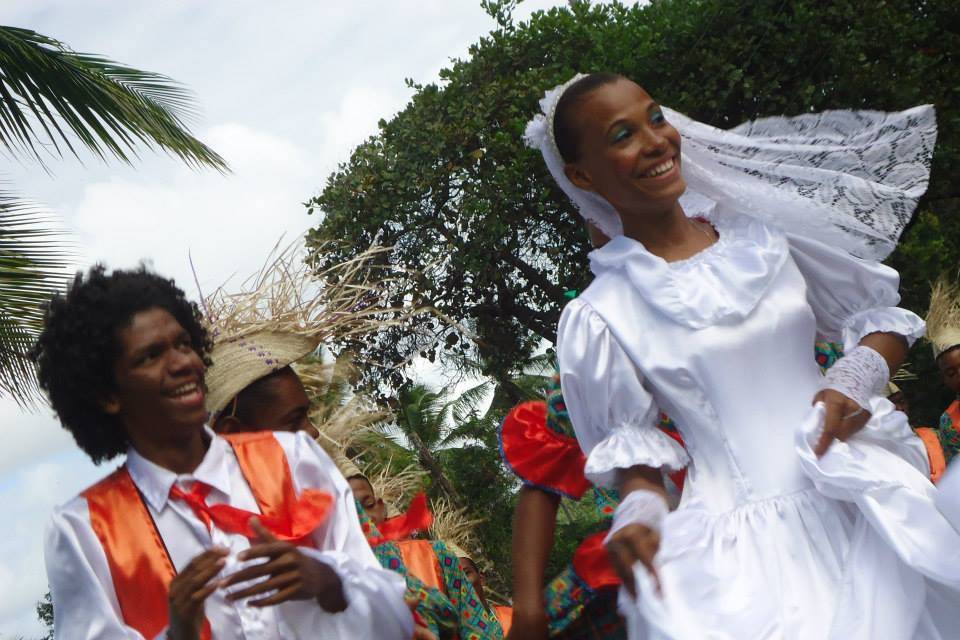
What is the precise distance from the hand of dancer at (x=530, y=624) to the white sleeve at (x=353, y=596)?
39cm

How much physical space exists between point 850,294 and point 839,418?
491mm

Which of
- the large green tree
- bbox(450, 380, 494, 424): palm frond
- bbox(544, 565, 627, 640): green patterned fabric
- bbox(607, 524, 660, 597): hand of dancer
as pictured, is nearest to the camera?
bbox(607, 524, 660, 597): hand of dancer

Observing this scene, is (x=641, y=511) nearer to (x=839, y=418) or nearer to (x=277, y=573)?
(x=839, y=418)

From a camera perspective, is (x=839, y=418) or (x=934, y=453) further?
(x=934, y=453)

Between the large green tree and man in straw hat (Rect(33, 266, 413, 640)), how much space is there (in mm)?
6282

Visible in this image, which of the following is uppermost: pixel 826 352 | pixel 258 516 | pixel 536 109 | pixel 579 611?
pixel 536 109

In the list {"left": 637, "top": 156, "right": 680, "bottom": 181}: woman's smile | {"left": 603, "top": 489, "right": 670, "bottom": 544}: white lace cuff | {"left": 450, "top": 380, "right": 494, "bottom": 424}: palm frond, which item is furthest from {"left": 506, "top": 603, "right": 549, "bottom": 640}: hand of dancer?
{"left": 450, "top": 380, "right": 494, "bottom": 424}: palm frond

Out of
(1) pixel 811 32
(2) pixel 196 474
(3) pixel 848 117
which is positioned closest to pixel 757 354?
(3) pixel 848 117

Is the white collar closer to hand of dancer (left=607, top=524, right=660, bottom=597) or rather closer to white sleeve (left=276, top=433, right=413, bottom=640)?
white sleeve (left=276, top=433, right=413, bottom=640)

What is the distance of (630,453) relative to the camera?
2943mm

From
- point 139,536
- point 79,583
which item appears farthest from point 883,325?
point 79,583

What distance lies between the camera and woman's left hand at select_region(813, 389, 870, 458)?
2.86 meters

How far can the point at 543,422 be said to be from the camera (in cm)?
372

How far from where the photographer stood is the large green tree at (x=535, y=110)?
33.7ft
